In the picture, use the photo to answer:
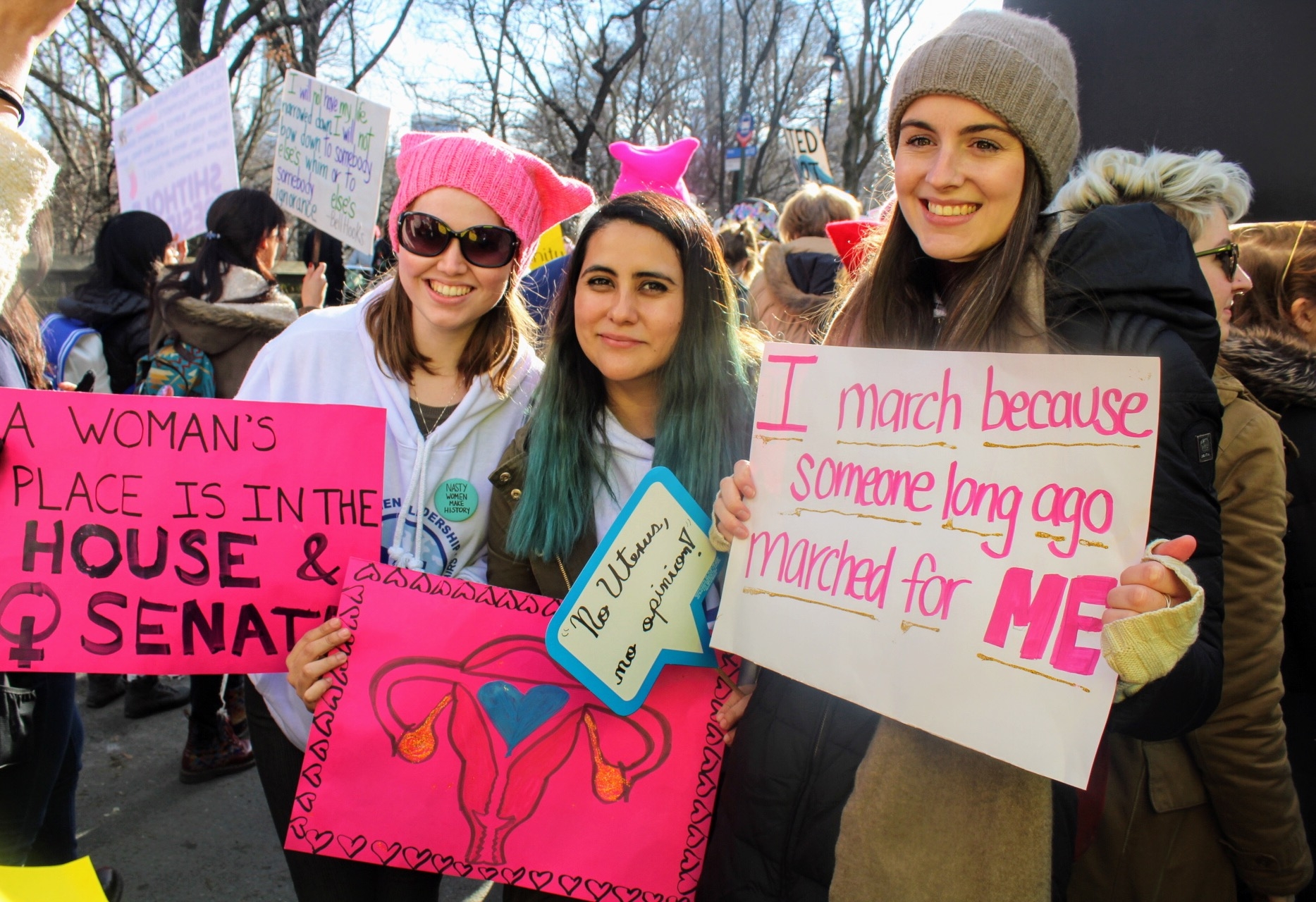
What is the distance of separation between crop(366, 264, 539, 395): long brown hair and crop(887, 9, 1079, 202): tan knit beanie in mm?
1141

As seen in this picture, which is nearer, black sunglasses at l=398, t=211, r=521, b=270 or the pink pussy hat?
black sunglasses at l=398, t=211, r=521, b=270

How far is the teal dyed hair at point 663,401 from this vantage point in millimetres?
1833

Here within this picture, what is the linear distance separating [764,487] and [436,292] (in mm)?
→ 997

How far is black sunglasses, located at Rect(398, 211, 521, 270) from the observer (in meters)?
2.04

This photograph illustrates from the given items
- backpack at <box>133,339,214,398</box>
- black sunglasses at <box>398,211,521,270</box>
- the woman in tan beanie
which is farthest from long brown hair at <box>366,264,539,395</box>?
backpack at <box>133,339,214,398</box>

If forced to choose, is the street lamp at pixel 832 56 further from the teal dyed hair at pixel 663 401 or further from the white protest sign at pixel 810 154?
the teal dyed hair at pixel 663 401

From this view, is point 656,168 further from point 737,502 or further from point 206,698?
point 206,698

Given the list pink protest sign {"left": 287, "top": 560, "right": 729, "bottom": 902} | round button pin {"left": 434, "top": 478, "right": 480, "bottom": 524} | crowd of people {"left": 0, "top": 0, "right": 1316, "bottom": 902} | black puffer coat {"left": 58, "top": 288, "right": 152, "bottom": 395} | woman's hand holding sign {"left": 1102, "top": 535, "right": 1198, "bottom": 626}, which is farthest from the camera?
black puffer coat {"left": 58, "top": 288, "right": 152, "bottom": 395}

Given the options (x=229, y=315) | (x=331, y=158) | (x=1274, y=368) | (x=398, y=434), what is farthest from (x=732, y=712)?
(x=331, y=158)

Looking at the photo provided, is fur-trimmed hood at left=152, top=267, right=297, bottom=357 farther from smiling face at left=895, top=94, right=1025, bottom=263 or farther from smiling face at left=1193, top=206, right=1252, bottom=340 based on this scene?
smiling face at left=1193, top=206, right=1252, bottom=340

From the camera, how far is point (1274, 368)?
218cm

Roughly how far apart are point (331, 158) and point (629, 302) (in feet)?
11.9

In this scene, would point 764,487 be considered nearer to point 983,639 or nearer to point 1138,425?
point 983,639

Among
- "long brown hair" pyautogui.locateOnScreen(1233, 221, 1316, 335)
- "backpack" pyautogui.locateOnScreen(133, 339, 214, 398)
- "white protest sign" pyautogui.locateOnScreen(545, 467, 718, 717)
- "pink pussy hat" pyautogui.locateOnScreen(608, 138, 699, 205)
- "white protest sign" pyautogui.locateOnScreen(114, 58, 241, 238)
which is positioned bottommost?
"white protest sign" pyautogui.locateOnScreen(545, 467, 718, 717)
